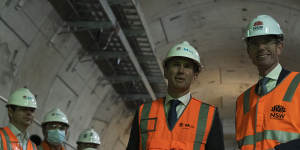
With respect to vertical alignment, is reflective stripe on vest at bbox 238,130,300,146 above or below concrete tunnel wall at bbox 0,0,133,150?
below

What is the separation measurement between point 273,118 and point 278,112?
0.19ft

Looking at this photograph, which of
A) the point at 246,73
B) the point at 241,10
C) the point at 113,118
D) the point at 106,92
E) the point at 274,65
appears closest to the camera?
the point at 274,65

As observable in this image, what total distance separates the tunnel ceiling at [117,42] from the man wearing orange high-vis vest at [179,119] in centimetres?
498

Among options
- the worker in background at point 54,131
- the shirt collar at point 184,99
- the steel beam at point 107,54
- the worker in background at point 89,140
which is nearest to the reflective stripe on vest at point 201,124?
the shirt collar at point 184,99

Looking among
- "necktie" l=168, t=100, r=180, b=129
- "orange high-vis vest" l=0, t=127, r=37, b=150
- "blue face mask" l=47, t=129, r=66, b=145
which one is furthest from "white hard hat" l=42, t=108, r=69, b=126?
"necktie" l=168, t=100, r=180, b=129

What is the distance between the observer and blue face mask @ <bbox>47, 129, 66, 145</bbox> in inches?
303

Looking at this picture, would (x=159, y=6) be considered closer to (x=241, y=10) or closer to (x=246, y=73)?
(x=241, y=10)

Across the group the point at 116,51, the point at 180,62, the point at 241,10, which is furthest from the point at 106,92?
the point at 180,62

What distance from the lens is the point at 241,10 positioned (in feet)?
41.1

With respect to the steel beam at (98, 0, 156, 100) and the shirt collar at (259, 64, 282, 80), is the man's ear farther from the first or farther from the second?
the steel beam at (98, 0, 156, 100)

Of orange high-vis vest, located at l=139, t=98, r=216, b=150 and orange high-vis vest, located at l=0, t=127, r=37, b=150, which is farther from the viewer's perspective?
orange high-vis vest, located at l=0, t=127, r=37, b=150

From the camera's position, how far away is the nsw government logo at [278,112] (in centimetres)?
339

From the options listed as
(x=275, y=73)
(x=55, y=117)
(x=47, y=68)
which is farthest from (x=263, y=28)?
(x=47, y=68)

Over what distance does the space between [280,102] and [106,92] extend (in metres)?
11.1
